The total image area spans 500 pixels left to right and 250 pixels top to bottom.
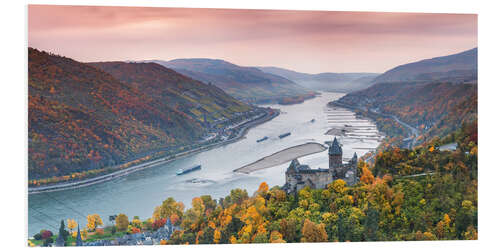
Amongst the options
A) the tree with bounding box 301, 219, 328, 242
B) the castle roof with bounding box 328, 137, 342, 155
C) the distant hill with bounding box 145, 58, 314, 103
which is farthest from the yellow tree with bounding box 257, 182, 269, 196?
the distant hill with bounding box 145, 58, 314, 103

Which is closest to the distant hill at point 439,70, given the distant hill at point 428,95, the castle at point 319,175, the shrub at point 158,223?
the distant hill at point 428,95

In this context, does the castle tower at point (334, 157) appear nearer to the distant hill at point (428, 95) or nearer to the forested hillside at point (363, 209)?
the forested hillside at point (363, 209)

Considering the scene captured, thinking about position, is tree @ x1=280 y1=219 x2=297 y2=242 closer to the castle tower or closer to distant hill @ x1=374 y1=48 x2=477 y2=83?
the castle tower

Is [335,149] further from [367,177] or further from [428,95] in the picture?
[428,95]

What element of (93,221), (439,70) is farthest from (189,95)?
(439,70)

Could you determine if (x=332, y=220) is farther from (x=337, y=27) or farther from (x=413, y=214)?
(x=337, y=27)
